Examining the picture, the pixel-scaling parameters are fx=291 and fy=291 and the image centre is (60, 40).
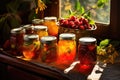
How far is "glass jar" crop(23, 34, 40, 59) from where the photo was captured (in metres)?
1.18

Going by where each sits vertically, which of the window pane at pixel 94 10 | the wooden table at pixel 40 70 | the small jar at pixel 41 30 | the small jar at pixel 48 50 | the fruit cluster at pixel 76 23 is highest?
the window pane at pixel 94 10

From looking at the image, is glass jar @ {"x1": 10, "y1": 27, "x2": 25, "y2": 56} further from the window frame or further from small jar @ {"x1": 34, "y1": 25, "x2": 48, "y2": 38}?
the window frame

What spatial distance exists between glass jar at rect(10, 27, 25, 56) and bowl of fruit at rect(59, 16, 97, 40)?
7.1 inches

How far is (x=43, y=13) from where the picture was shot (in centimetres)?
155

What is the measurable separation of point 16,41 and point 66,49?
0.23m

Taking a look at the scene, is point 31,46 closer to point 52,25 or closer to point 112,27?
point 52,25

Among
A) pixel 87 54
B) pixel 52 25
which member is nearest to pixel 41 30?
pixel 52 25

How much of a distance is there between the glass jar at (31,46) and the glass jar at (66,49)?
10 centimetres

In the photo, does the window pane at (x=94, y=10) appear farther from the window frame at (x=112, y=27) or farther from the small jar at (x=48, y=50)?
the small jar at (x=48, y=50)

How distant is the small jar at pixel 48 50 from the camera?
1.14 metres

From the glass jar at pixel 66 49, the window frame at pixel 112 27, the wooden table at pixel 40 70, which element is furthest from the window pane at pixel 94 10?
the wooden table at pixel 40 70

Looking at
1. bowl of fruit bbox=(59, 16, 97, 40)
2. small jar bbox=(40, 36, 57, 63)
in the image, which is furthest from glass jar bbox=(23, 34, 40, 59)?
bowl of fruit bbox=(59, 16, 97, 40)

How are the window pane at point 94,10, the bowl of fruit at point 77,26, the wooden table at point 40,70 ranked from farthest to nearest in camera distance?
1. the window pane at point 94,10
2. the bowl of fruit at point 77,26
3. the wooden table at point 40,70

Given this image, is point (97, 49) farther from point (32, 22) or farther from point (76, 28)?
point (32, 22)
